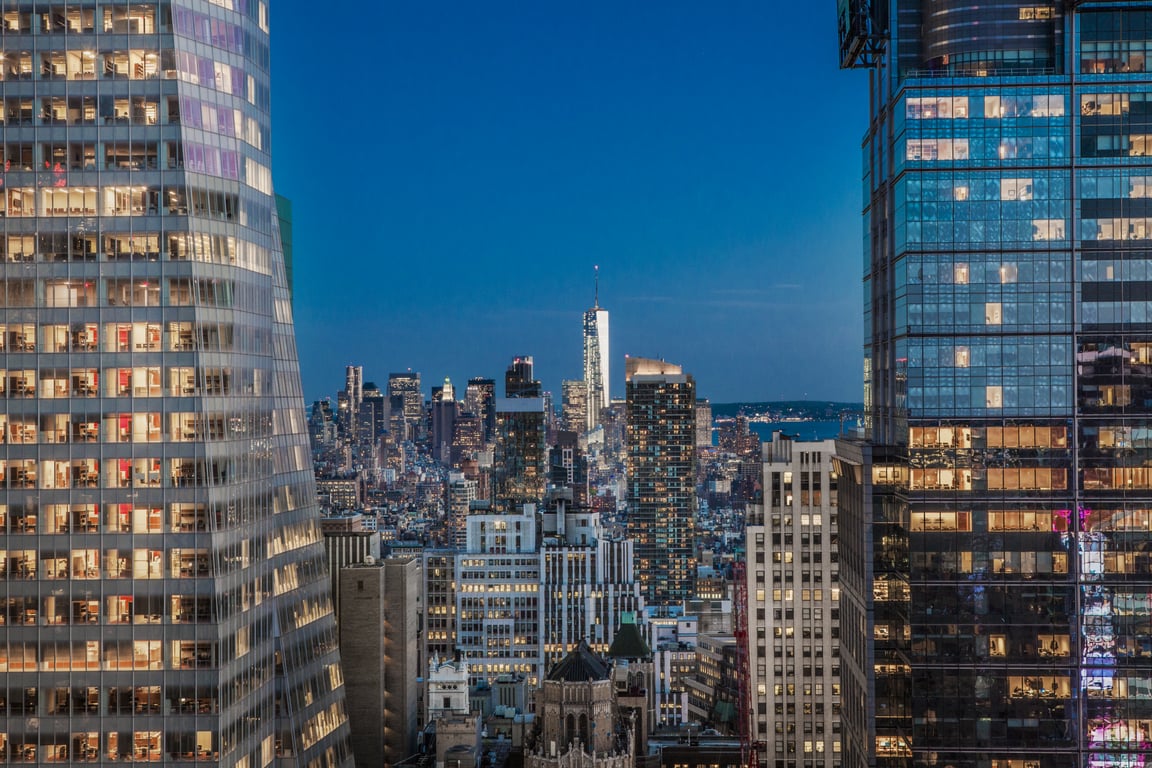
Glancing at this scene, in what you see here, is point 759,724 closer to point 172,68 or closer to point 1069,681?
point 1069,681

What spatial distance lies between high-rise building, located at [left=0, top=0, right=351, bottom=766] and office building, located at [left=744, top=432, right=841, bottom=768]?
284 ft

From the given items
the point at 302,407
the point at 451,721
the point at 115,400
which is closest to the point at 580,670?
the point at 451,721

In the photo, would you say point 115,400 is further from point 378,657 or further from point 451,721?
point 451,721

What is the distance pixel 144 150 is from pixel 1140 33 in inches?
3156

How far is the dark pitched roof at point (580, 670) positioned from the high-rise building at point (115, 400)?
7872cm

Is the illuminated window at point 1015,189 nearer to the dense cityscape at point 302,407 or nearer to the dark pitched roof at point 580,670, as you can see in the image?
the dense cityscape at point 302,407

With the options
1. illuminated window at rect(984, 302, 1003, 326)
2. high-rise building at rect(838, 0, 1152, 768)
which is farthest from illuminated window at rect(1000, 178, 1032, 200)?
illuminated window at rect(984, 302, 1003, 326)

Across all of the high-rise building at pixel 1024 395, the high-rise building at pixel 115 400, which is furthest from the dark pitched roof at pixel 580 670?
the high-rise building at pixel 115 400

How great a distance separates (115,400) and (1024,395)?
7167cm

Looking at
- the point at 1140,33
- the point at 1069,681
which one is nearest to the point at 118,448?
the point at 1069,681

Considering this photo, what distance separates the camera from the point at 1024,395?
106125mm

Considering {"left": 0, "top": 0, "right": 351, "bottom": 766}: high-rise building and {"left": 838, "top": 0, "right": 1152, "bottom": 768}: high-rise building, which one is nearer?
{"left": 0, "top": 0, "right": 351, "bottom": 766}: high-rise building

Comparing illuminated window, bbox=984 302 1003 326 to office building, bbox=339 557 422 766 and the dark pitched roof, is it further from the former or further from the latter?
office building, bbox=339 557 422 766

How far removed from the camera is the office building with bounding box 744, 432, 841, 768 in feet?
538
